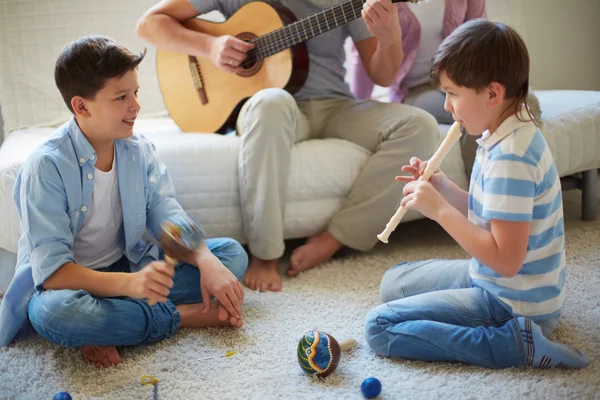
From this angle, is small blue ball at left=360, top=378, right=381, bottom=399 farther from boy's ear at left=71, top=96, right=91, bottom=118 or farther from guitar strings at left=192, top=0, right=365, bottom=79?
guitar strings at left=192, top=0, right=365, bottom=79

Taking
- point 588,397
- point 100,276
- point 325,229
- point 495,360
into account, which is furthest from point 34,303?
point 588,397

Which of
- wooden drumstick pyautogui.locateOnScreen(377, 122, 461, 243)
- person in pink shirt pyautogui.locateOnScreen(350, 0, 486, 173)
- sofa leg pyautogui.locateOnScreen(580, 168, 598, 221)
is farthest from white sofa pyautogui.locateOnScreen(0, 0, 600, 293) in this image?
wooden drumstick pyautogui.locateOnScreen(377, 122, 461, 243)

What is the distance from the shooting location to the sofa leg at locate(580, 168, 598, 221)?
1997mm

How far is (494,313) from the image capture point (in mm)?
1247

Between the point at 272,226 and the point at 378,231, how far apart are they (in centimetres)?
27

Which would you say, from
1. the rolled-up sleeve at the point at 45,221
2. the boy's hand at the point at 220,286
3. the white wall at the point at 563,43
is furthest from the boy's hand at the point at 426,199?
the white wall at the point at 563,43

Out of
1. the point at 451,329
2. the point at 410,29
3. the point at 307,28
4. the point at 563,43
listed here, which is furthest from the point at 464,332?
the point at 563,43

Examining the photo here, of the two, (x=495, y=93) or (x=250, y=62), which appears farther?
(x=250, y=62)

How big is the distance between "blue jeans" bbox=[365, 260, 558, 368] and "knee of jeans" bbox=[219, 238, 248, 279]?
359mm

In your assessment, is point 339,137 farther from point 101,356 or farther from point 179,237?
point 101,356

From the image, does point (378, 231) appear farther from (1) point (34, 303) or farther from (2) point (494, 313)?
(1) point (34, 303)

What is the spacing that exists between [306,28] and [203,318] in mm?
748

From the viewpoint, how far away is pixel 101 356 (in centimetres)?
130

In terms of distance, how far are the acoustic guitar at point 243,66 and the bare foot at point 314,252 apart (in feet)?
1.26
